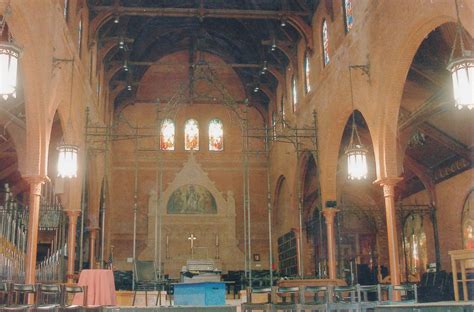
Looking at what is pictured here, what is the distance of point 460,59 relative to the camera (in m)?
8.59

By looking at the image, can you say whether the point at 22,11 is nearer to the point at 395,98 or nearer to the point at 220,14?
the point at 395,98

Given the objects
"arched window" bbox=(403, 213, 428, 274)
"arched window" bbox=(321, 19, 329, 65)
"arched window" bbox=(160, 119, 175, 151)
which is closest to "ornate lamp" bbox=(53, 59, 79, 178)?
"arched window" bbox=(321, 19, 329, 65)

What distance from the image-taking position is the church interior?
13.7m

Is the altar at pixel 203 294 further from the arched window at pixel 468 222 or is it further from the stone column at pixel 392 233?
the arched window at pixel 468 222

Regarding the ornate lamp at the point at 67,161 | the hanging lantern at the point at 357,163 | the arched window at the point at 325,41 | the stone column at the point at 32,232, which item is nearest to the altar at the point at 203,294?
the stone column at the point at 32,232

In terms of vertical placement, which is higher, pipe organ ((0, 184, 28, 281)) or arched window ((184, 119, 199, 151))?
arched window ((184, 119, 199, 151))

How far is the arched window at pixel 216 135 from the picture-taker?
3306 cm

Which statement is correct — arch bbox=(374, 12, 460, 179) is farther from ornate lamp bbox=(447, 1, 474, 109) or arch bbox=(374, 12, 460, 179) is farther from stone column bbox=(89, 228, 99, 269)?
stone column bbox=(89, 228, 99, 269)

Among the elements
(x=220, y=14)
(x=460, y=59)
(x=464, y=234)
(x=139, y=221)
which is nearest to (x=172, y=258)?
(x=139, y=221)

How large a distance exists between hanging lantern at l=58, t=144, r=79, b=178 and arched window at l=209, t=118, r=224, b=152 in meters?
18.9

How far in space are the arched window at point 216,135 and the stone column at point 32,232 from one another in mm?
18826

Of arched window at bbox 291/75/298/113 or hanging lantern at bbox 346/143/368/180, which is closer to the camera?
hanging lantern at bbox 346/143/368/180

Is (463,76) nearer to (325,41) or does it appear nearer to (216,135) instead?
(325,41)

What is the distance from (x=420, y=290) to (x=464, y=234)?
3.55 meters
